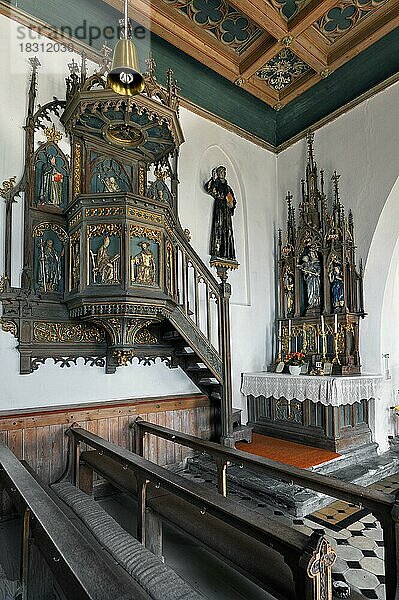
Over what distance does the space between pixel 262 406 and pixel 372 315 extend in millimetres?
2653

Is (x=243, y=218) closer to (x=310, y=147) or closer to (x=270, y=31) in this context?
(x=310, y=147)

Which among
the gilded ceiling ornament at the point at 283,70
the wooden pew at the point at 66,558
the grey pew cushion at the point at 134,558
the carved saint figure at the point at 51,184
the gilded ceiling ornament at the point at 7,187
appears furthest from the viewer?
the gilded ceiling ornament at the point at 283,70

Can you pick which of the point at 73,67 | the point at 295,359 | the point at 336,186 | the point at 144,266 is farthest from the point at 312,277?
the point at 73,67

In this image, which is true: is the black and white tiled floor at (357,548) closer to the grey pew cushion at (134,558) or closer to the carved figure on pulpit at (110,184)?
the grey pew cushion at (134,558)

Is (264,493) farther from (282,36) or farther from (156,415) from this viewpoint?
(282,36)

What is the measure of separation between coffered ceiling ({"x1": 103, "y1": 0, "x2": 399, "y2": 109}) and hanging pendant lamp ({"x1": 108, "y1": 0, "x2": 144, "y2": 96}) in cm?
436

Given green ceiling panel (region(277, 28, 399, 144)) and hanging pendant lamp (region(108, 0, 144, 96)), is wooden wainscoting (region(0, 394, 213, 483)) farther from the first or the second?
green ceiling panel (region(277, 28, 399, 144))

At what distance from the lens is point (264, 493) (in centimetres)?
529

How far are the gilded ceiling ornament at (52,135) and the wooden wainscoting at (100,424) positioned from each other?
380 centimetres

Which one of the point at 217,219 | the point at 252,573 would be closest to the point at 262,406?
the point at 217,219

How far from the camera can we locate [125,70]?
137 inches

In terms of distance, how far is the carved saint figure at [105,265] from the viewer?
5.25 meters

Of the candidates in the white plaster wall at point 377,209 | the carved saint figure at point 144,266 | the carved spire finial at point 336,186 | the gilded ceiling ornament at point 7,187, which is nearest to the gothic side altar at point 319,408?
the white plaster wall at point 377,209

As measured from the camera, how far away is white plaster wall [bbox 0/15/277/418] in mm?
5641
